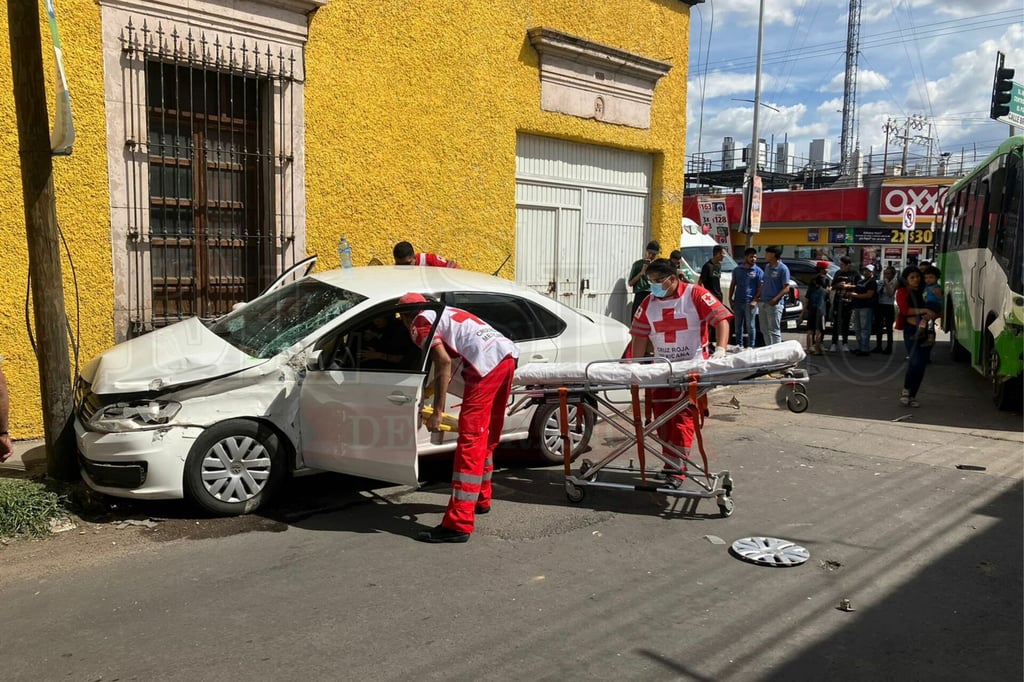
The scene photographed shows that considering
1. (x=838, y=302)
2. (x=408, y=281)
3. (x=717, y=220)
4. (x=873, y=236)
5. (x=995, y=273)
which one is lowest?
(x=838, y=302)

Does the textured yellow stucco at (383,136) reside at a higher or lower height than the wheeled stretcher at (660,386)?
higher

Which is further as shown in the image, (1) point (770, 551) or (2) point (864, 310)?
(2) point (864, 310)

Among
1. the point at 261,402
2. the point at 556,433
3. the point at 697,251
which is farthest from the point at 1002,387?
the point at 261,402

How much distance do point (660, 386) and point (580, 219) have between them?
6785 millimetres

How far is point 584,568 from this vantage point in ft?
15.1

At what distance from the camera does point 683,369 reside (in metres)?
5.32

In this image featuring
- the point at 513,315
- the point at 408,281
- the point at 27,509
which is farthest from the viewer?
the point at 513,315

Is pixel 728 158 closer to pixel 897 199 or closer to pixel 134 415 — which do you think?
pixel 897 199

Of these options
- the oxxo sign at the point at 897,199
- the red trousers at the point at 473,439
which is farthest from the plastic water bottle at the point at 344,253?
the oxxo sign at the point at 897,199

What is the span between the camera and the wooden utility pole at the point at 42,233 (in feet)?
17.6

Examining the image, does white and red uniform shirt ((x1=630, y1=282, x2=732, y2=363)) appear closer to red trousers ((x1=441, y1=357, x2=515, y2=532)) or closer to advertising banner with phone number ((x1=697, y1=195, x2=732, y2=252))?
red trousers ((x1=441, y1=357, x2=515, y2=532))

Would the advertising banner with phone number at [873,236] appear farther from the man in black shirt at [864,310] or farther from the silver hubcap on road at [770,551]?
the silver hubcap on road at [770,551]

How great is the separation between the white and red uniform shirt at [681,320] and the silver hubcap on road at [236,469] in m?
2.88

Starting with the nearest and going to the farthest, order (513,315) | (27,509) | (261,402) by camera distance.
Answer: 1. (27,509)
2. (261,402)
3. (513,315)
